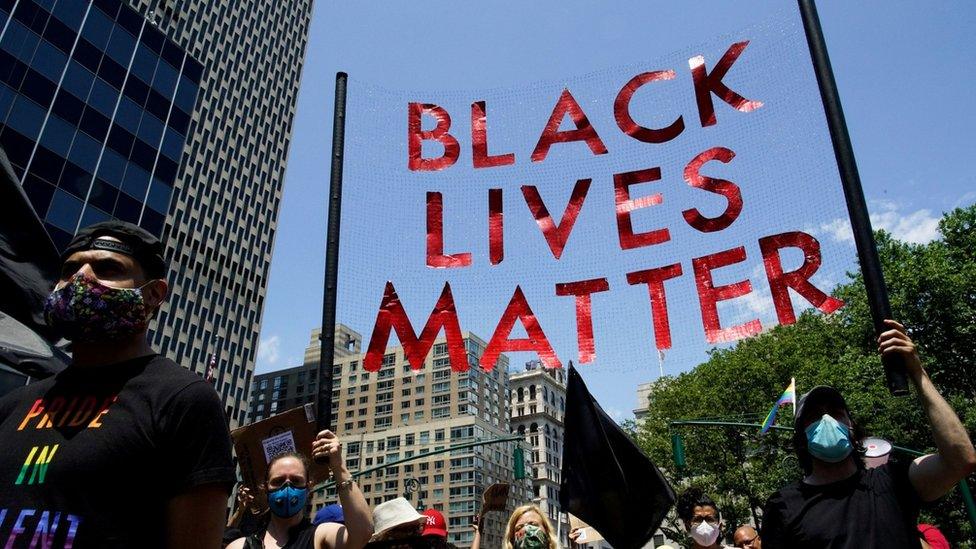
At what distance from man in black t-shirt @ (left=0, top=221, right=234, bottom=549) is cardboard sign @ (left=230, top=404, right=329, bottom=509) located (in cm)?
297

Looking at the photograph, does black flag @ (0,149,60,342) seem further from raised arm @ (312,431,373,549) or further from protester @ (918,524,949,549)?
protester @ (918,524,949,549)

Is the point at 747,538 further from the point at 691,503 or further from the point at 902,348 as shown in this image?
the point at 902,348

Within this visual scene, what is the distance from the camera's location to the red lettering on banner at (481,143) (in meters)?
9.02

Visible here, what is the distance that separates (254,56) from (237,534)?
86.5 m

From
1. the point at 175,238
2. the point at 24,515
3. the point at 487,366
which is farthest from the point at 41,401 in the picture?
the point at 175,238

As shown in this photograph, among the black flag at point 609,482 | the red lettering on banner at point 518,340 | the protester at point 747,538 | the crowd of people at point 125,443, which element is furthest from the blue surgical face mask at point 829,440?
the red lettering on banner at point 518,340

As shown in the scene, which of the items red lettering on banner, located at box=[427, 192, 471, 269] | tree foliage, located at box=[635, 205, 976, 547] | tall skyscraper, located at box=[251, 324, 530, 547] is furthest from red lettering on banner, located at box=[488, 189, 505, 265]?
tall skyscraper, located at box=[251, 324, 530, 547]

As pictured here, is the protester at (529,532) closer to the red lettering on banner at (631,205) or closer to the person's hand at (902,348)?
the person's hand at (902,348)

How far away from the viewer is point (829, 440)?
10.5ft

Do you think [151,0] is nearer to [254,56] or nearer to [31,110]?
[254,56]

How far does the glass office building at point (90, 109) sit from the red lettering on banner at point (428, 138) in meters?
28.6

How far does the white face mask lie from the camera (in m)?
5.49

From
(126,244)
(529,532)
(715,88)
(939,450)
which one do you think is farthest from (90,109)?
(939,450)

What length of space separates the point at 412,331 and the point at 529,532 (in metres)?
3.59
